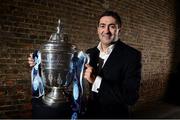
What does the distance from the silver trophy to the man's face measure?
31 centimetres

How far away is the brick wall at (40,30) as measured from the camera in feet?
12.8

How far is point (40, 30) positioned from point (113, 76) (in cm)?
228

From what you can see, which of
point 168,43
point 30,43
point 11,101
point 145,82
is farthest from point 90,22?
point 168,43

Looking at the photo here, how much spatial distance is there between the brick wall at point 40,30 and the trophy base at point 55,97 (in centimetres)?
163

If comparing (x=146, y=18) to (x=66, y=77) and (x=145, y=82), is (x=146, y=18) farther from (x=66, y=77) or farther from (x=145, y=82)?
(x=66, y=77)

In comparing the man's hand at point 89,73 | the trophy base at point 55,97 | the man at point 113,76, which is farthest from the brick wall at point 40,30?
the man's hand at point 89,73

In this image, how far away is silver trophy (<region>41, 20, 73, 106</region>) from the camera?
2.04 m

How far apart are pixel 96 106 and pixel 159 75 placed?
6516 mm

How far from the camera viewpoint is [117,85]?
2219mm

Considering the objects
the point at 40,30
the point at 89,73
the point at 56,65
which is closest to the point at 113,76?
the point at 89,73

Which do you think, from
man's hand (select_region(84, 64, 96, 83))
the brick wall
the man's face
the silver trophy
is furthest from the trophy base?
the brick wall

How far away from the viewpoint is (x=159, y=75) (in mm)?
8492

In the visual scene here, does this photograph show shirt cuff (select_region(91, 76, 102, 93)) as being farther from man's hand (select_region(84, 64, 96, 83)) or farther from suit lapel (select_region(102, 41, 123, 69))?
suit lapel (select_region(102, 41, 123, 69))

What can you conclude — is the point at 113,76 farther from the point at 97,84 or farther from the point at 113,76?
the point at 97,84
